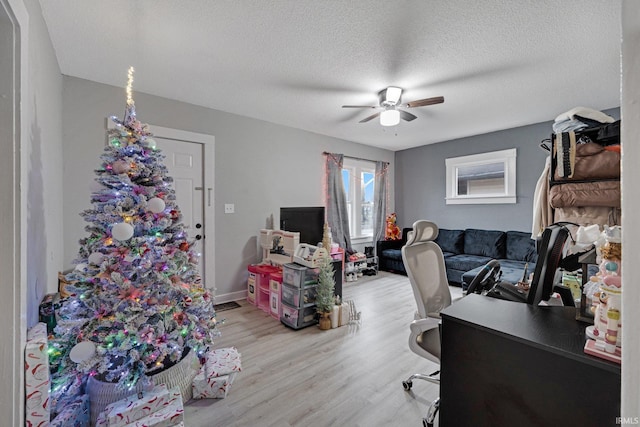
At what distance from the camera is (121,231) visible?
153 centimetres

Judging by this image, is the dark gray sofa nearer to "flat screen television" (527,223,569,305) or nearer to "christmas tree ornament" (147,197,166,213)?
"flat screen television" (527,223,569,305)

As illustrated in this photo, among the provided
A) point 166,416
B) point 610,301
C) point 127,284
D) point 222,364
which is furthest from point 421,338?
point 127,284

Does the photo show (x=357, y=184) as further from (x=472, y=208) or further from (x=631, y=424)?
(x=631, y=424)

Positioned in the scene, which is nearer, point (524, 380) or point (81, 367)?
point (524, 380)

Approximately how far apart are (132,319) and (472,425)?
169 cm

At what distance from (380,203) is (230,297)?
3.40m

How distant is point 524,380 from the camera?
0.87 meters

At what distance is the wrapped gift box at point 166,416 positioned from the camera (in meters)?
1.43

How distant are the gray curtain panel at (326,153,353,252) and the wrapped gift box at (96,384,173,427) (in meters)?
3.63

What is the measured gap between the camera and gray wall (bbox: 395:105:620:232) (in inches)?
169

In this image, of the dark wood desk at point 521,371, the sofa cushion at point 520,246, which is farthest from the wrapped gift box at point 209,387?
the sofa cushion at point 520,246

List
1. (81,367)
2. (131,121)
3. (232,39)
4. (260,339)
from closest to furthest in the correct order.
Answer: (81,367) < (131,121) < (232,39) < (260,339)

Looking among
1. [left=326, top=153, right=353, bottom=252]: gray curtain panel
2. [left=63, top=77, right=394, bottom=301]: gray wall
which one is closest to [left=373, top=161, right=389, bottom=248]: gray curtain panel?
[left=326, top=153, right=353, bottom=252]: gray curtain panel

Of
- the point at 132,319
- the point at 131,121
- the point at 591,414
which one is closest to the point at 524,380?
the point at 591,414
